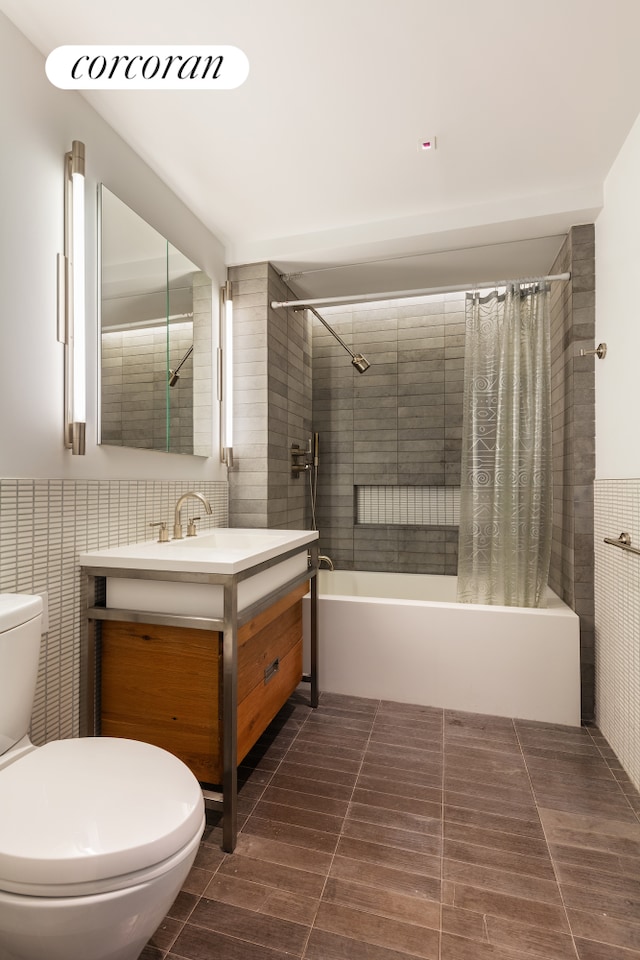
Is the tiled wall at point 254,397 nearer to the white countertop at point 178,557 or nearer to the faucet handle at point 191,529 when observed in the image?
the faucet handle at point 191,529

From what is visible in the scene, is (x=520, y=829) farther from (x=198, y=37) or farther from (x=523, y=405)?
(x=198, y=37)

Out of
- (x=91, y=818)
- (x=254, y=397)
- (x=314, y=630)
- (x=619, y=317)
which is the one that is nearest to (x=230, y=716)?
(x=91, y=818)

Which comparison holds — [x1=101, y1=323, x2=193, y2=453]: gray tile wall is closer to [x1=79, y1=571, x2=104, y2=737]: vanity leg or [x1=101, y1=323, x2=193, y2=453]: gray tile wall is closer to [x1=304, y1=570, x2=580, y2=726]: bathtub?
[x1=79, y1=571, x2=104, y2=737]: vanity leg

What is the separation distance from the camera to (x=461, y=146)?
1.88 metres

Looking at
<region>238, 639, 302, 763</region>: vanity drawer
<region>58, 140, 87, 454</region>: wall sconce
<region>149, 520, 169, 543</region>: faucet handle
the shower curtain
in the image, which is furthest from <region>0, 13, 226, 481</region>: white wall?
the shower curtain

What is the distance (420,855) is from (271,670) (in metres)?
0.74

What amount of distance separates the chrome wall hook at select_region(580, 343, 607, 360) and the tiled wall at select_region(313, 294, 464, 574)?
4.13ft

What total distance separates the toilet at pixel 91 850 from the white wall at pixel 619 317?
1760 mm

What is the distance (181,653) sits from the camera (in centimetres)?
145

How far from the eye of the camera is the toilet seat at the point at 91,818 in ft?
2.53

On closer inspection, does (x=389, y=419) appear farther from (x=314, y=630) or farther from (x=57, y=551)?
(x=57, y=551)

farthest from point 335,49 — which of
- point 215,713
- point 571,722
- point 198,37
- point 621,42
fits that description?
point 571,722

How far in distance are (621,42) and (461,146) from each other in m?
0.56

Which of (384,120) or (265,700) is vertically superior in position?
(384,120)
